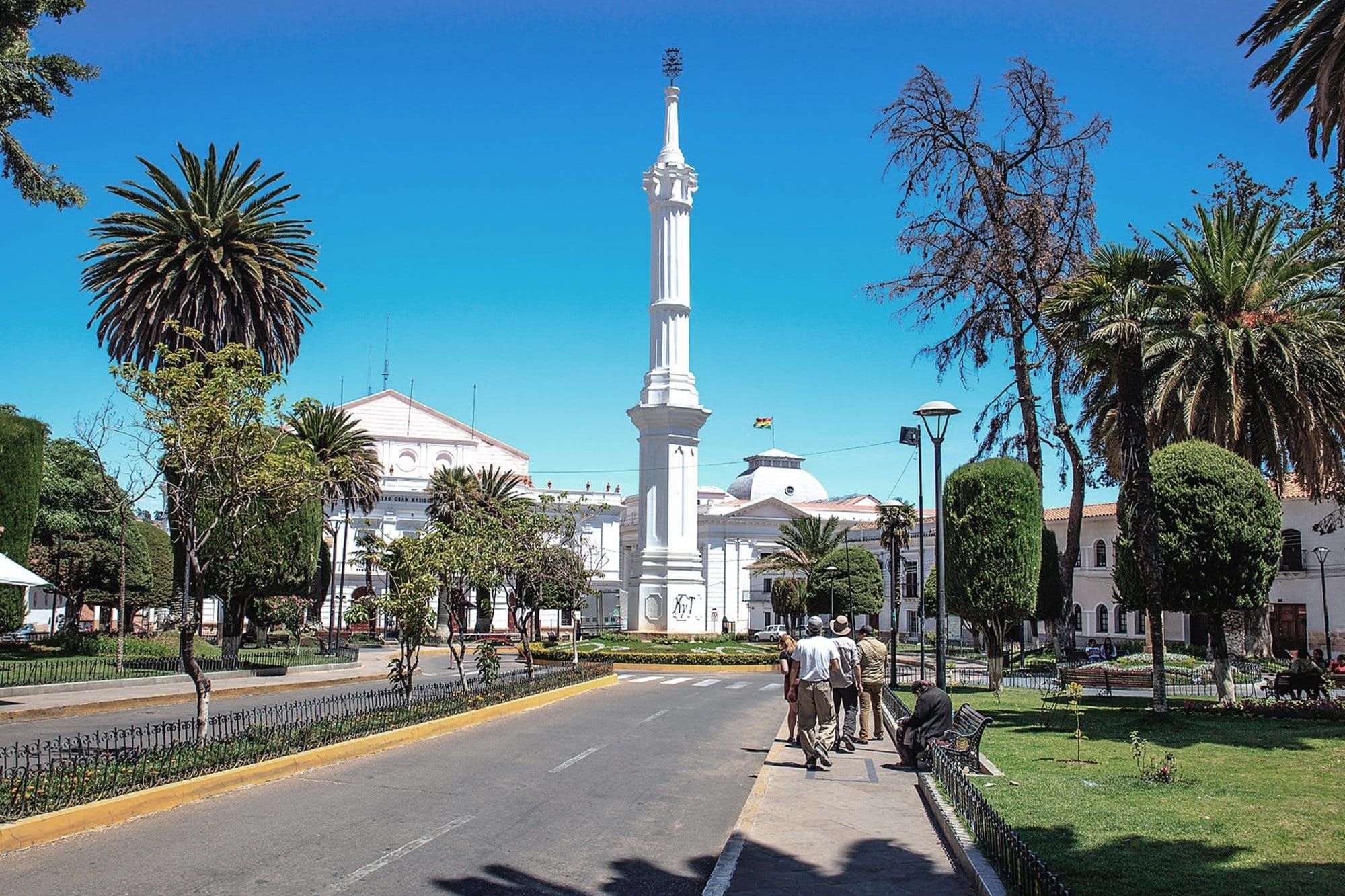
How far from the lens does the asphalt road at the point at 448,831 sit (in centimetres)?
738

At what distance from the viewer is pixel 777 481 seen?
101 m

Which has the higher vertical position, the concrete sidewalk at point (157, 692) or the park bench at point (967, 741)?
the park bench at point (967, 741)

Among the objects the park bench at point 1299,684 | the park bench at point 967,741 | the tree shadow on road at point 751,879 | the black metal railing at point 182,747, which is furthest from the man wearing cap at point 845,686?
the park bench at point 1299,684

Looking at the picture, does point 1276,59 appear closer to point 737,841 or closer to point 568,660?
point 737,841

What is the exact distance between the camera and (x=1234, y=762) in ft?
42.1

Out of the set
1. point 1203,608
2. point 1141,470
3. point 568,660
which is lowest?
point 568,660

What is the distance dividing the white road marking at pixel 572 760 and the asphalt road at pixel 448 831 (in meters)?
0.05

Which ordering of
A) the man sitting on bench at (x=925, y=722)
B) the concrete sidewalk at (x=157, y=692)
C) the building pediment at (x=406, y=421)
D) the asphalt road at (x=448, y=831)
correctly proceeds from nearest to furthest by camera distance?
the asphalt road at (x=448, y=831) → the man sitting on bench at (x=925, y=722) → the concrete sidewalk at (x=157, y=692) → the building pediment at (x=406, y=421)

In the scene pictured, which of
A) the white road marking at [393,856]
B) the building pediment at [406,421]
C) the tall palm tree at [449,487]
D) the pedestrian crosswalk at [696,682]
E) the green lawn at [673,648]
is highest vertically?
the building pediment at [406,421]

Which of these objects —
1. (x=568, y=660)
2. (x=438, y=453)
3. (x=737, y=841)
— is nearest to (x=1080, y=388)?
(x=568, y=660)

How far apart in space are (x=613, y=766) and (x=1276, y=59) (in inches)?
515

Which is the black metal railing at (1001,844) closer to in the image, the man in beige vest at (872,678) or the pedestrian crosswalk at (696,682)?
the man in beige vest at (872,678)

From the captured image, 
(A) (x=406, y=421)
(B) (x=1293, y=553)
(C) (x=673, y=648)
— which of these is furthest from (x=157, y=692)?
(A) (x=406, y=421)

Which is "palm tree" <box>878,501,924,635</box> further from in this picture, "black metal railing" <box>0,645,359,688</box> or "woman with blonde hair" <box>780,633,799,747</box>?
"woman with blonde hair" <box>780,633,799,747</box>
